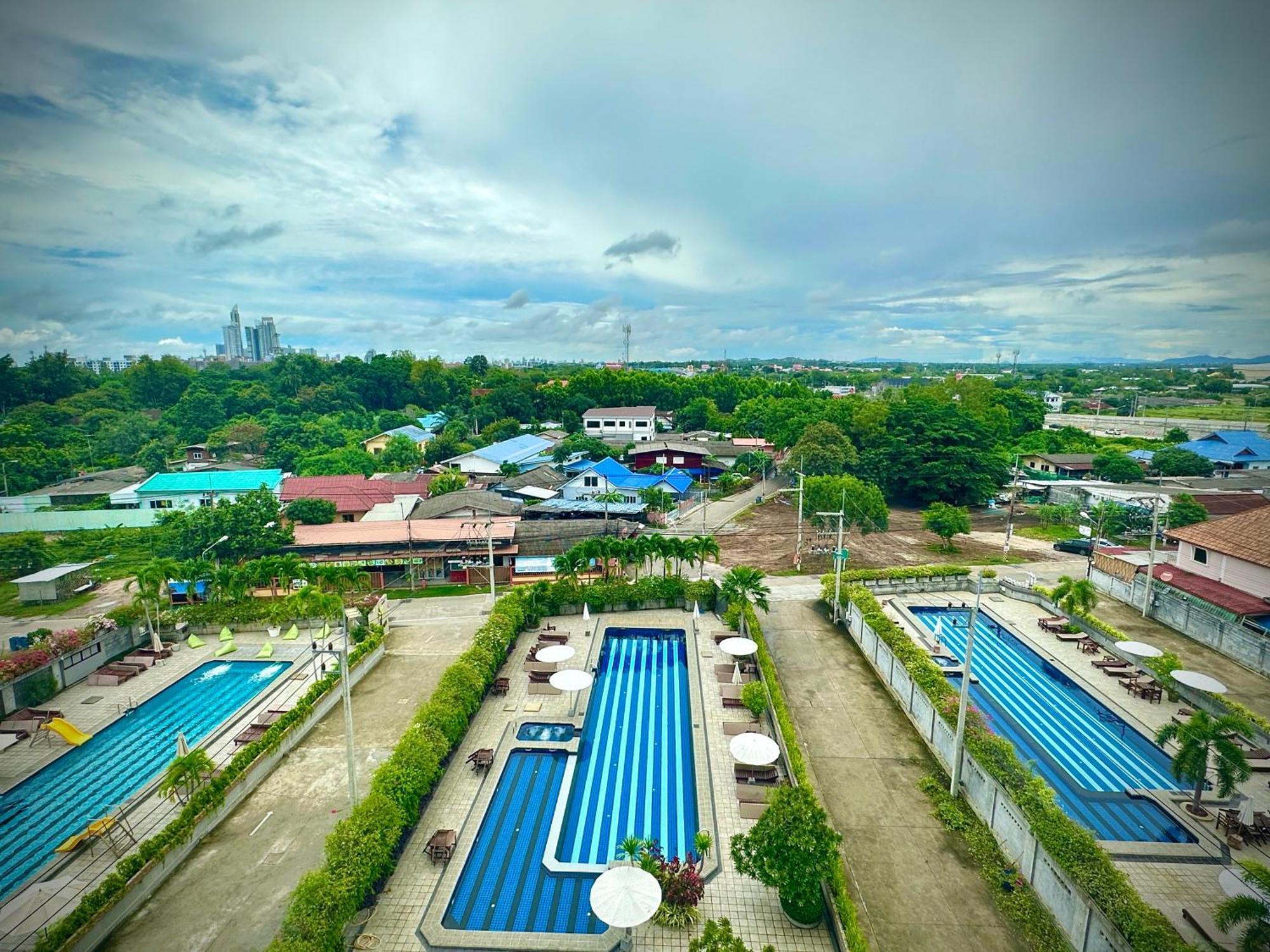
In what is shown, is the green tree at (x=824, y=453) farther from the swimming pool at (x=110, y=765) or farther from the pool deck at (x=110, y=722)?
the swimming pool at (x=110, y=765)

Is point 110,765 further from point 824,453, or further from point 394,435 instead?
point 394,435

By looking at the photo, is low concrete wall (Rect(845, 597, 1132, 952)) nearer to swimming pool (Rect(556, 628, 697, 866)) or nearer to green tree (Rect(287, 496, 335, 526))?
swimming pool (Rect(556, 628, 697, 866))

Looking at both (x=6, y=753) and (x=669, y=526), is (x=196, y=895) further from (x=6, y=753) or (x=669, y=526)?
(x=669, y=526)

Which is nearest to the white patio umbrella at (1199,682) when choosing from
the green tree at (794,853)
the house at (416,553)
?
the green tree at (794,853)

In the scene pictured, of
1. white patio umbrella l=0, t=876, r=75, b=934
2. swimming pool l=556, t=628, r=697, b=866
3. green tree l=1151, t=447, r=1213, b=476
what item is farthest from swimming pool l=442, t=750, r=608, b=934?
green tree l=1151, t=447, r=1213, b=476

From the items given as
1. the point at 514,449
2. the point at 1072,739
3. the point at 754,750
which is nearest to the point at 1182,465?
the point at 1072,739

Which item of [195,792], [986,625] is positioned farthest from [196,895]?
[986,625]
